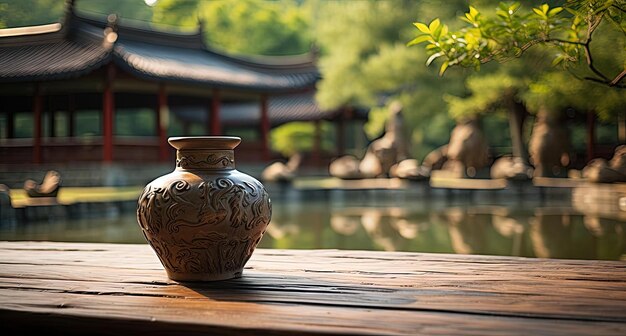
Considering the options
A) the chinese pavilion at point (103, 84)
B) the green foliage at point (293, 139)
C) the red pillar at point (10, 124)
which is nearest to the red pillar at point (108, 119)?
the chinese pavilion at point (103, 84)

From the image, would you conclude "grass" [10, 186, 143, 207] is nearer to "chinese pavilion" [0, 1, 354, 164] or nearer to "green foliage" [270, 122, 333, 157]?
"chinese pavilion" [0, 1, 354, 164]

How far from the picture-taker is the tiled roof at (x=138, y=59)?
39.2ft

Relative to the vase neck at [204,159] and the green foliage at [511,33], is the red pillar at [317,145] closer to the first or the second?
the green foliage at [511,33]

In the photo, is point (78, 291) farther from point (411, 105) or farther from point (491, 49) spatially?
point (411, 105)

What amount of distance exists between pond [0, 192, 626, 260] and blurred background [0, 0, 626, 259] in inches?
1.3

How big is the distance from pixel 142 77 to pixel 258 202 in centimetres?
1115

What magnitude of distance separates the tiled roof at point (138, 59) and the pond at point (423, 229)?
9.01 ft

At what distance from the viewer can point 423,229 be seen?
792cm

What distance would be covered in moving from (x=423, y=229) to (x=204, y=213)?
5.81 meters

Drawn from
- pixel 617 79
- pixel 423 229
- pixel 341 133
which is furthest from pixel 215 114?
pixel 617 79

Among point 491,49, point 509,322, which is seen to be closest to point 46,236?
point 491,49

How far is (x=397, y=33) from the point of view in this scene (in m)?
16.9

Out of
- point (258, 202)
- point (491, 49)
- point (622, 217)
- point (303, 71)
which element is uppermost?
point (303, 71)

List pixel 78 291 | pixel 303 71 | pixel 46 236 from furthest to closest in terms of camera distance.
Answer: pixel 303 71, pixel 46 236, pixel 78 291
